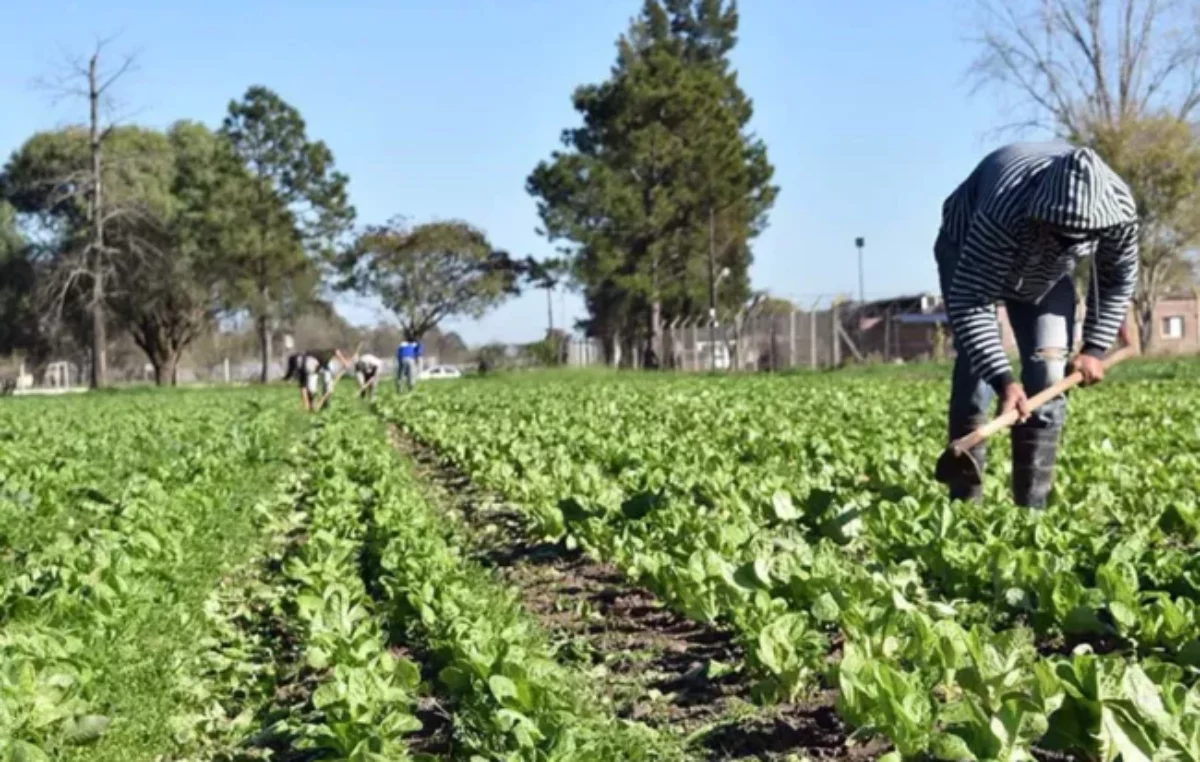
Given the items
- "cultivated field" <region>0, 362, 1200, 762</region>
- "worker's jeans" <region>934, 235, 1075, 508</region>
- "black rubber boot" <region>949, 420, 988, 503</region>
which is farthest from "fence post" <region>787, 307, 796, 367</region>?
"worker's jeans" <region>934, 235, 1075, 508</region>

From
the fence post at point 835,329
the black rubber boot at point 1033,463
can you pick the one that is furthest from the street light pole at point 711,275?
the black rubber boot at point 1033,463

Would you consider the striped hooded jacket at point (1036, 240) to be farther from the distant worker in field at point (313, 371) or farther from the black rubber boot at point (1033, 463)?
the distant worker in field at point (313, 371)

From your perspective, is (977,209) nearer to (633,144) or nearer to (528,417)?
(528,417)

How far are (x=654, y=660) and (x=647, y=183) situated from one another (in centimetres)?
4748

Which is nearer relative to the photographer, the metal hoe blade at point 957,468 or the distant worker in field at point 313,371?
the metal hoe blade at point 957,468

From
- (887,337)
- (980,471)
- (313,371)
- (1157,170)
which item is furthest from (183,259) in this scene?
(980,471)

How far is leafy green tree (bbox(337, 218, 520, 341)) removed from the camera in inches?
2414

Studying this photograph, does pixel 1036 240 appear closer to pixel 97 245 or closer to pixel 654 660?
pixel 654 660

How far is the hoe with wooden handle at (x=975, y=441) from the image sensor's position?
485cm

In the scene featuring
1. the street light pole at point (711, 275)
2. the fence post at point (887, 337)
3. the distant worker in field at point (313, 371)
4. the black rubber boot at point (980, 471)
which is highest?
the street light pole at point (711, 275)

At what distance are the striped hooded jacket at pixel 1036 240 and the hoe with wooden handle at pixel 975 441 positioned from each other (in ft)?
0.44

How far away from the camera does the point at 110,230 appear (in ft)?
159

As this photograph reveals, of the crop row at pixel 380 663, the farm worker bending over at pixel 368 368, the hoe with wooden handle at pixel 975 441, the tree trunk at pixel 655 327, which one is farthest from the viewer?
the tree trunk at pixel 655 327

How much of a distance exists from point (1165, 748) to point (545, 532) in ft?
13.4
